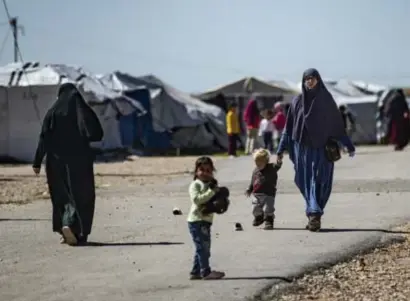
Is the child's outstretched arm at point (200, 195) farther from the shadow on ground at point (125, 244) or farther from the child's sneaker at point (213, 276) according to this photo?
the shadow on ground at point (125, 244)

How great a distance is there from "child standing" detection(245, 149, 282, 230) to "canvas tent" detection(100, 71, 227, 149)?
2725 centimetres

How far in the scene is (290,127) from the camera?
13422 millimetres

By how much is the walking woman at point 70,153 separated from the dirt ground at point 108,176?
6278mm

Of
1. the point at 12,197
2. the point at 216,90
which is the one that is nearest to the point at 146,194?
the point at 12,197

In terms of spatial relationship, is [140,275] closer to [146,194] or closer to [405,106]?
[146,194]

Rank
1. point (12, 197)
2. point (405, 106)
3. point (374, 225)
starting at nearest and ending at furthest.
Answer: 1. point (374, 225)
2. point (12, 197)
3. point (405, 106)

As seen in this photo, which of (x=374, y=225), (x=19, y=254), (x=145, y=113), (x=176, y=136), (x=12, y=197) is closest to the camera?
(x=19, y=254)

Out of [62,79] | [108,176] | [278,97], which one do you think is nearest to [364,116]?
[278,97]

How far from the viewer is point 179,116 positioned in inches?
1633

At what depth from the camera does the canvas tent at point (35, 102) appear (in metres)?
31.8

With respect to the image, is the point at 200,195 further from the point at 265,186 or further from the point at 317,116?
the point at 317,116

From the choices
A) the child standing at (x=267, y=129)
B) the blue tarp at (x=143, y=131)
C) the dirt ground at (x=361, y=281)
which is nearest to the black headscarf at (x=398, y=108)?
the child standing at (x=267, y=129)

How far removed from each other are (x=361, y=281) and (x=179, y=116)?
32187mm

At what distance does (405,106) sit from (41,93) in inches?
442
